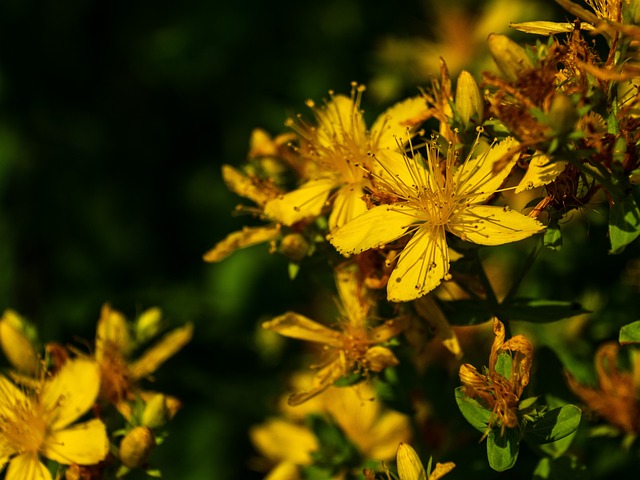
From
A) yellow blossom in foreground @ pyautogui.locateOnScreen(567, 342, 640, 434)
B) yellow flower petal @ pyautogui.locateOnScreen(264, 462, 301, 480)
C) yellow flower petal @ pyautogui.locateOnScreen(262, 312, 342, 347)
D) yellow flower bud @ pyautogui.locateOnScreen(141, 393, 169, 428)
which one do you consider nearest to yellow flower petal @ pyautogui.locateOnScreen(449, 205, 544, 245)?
yellow flower petal @ pyautogui.locateOnScreen(262, 312, 342, 347)

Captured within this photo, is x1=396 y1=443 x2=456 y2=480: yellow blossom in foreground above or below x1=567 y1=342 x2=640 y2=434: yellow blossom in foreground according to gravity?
above

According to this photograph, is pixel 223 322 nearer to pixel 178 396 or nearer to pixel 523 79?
pixel 178 396

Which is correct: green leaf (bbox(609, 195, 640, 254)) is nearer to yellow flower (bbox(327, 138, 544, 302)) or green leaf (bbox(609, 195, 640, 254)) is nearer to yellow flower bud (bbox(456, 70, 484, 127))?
yellow flower (bbox(327, 138, 544, 302))

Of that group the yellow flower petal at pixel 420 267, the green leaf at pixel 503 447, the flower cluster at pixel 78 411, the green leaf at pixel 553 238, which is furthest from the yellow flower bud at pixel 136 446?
the green leaf at pixel 553 238

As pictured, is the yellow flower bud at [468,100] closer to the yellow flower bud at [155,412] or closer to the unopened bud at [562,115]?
the unopened bud at [562,115]

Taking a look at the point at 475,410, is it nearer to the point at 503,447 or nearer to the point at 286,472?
the point at 503,447

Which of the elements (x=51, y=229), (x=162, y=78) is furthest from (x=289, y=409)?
(x=162, y=78)
